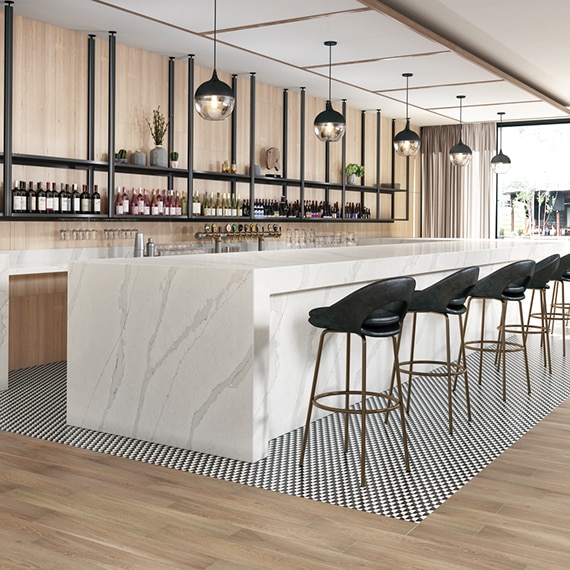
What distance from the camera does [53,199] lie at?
5992 millimetres

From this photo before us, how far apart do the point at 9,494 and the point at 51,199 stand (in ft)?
10.3

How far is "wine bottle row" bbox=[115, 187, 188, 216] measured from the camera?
668 centimetres

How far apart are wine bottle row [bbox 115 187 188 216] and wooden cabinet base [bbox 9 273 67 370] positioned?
80 centimetres

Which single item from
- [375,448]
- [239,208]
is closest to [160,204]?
[239,208]

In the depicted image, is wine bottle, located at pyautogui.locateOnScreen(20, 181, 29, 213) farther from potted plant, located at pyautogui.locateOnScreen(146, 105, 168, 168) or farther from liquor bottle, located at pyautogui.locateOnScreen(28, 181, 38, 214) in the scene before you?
potted plant, located at pyautogui.locateOnScreen(146, 105, 168, 168)

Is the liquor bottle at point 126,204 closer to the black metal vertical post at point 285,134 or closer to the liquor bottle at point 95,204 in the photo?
the liquor bottle at point 95,204

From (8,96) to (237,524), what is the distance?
3.78 meters

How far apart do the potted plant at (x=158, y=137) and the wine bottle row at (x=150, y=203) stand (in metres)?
0.28

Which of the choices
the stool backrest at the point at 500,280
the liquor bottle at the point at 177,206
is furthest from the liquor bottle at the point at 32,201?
the stool backrest at the point at 500,280

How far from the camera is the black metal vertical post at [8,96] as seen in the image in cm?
549

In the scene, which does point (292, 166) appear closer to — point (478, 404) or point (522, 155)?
point (522, 155)

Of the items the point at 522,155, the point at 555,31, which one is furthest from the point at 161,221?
the point at 522,155

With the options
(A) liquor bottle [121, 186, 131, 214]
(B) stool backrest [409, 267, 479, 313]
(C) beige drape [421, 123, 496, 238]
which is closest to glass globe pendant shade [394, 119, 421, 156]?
(A) liquor bottle [121, 186, 131, 214]

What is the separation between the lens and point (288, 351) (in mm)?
4207
